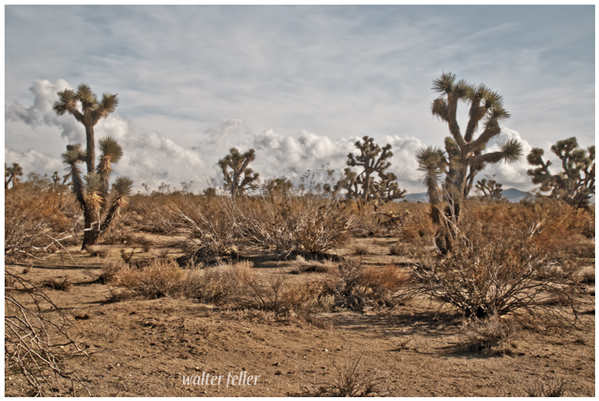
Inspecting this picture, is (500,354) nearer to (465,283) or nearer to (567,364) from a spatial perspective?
(567,364)

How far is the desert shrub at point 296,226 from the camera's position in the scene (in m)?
14.4

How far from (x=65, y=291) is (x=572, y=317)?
10.2 m

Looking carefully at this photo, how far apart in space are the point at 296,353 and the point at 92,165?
44.5 feet

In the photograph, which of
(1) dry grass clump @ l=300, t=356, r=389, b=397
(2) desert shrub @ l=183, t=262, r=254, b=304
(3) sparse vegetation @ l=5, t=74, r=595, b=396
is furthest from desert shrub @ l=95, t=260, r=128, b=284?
(1) dry grass clump @ l=300, t=356, r=389, b=397

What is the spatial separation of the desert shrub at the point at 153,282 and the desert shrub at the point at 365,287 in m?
3.34

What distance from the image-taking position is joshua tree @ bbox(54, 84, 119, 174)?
53.4ft

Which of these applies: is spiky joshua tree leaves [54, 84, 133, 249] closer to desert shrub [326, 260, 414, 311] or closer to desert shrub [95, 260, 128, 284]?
desert shrub [95, 260, 128, 284]

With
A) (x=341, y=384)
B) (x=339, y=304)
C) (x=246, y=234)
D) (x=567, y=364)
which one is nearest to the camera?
(x=341, y=384)

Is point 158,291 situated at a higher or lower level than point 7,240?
lower

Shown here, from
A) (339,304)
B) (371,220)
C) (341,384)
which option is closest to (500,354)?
(341,384)

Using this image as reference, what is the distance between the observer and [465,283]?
24.2ft

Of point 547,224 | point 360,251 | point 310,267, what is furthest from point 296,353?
point 547,224

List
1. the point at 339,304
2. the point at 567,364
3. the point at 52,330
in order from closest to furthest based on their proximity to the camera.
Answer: the point at 567,364 → the point at 52,330 → the point at 339,304

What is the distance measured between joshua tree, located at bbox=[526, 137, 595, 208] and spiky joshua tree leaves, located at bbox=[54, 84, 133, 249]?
24785 mm
